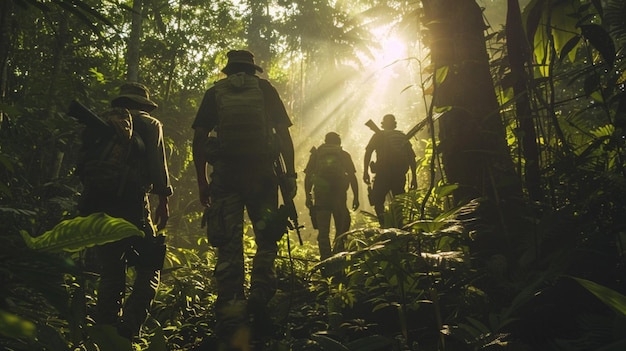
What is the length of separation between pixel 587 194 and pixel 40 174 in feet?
23.3

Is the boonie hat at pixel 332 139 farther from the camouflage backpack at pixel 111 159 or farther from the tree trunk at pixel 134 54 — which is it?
the camouflage backpack at pixel 111 159

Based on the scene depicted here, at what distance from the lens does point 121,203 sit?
13.4ft

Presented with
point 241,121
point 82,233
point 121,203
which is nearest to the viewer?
point 82,233

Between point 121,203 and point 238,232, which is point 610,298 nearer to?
point 238,232

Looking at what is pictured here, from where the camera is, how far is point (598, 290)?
4.36 feet

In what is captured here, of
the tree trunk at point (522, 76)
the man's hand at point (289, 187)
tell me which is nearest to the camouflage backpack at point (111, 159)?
the man's hand at point (289, 187)

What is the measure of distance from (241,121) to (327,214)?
14.7 feet

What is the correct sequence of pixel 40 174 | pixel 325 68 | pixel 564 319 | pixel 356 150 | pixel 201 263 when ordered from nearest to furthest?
pixel 564 319
pixel 40 174
pixel 201 263
pixel 325 68
pixel 356 150

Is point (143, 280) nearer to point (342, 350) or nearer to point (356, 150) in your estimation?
point (342, 350)

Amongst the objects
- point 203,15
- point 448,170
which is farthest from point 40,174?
point 203,15

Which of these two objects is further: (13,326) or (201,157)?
(201,157)

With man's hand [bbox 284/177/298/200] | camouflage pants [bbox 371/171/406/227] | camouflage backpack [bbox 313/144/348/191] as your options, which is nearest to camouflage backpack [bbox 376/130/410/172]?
camouflage pants [bbox 371/171/406/227]

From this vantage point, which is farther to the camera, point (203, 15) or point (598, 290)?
point (203, 15)

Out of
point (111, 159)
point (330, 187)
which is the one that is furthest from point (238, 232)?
point (330, 187)
